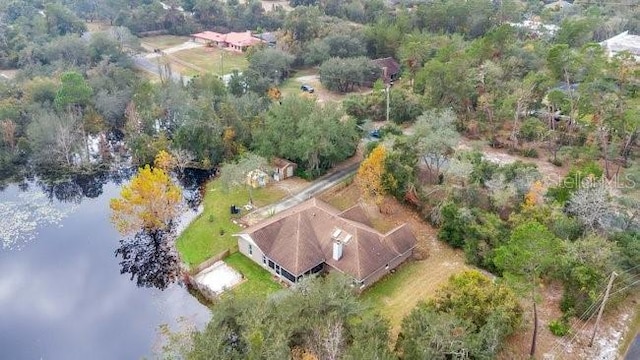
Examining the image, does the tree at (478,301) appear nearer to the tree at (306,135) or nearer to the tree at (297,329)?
the tree at (297,329)

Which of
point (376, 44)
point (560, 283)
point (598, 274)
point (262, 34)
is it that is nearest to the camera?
point (598, 274)

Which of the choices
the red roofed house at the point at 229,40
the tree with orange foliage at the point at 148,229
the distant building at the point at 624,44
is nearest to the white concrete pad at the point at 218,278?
the tree with orange foliage at the point at 148,229

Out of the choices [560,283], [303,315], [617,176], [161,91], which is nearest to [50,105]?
[161,91]

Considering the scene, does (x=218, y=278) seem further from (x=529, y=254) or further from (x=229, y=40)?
(x=229, y=40)

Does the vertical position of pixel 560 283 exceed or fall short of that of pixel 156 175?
it falls short

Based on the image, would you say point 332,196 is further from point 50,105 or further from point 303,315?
point 50,105

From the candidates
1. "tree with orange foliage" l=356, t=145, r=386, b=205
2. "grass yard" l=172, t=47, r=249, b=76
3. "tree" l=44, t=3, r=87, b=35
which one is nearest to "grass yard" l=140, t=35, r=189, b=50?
"grass yard" l=172, t=47, r=249, b=76

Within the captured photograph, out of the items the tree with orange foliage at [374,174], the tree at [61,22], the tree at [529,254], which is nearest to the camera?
the tree at [529,254]
